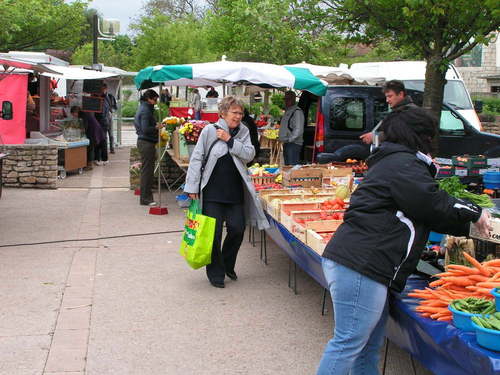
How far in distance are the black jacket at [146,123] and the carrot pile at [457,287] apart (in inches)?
303

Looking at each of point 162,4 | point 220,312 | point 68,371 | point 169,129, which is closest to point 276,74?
point 169,129

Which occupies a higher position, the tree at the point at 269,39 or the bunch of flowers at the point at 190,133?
the tree at the point at 269,39

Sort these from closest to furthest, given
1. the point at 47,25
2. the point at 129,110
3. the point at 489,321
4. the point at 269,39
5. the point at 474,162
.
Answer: the point at 489,321 → the point at 474,162 → the point at 269,39 → the point at 47,25 → the point at 129,110

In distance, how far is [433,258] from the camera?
4953mm

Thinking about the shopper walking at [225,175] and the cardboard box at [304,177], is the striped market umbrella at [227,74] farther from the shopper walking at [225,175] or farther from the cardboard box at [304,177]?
the shopper walking at [225,175]

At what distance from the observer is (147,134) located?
11.4 metres

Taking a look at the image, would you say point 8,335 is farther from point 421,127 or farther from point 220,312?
point 421,127

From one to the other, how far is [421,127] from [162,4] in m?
55.9

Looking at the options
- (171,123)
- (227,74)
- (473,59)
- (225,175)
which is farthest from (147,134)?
(473,59)

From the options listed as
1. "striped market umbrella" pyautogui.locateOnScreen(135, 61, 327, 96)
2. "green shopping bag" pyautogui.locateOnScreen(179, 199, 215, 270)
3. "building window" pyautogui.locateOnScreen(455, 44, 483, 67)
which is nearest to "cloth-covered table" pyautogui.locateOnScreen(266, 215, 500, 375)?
"green shopping bag" pyautogui.locateOnScreen(179, 199, 215, 270)

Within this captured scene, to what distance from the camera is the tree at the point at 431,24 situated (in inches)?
349

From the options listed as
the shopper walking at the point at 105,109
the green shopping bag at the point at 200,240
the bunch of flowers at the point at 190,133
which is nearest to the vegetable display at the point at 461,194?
the green shopping bag at the point at 200,240

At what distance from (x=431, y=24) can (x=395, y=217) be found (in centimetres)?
676

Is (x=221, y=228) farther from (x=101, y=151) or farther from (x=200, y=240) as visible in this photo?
(x=101, y=151)
